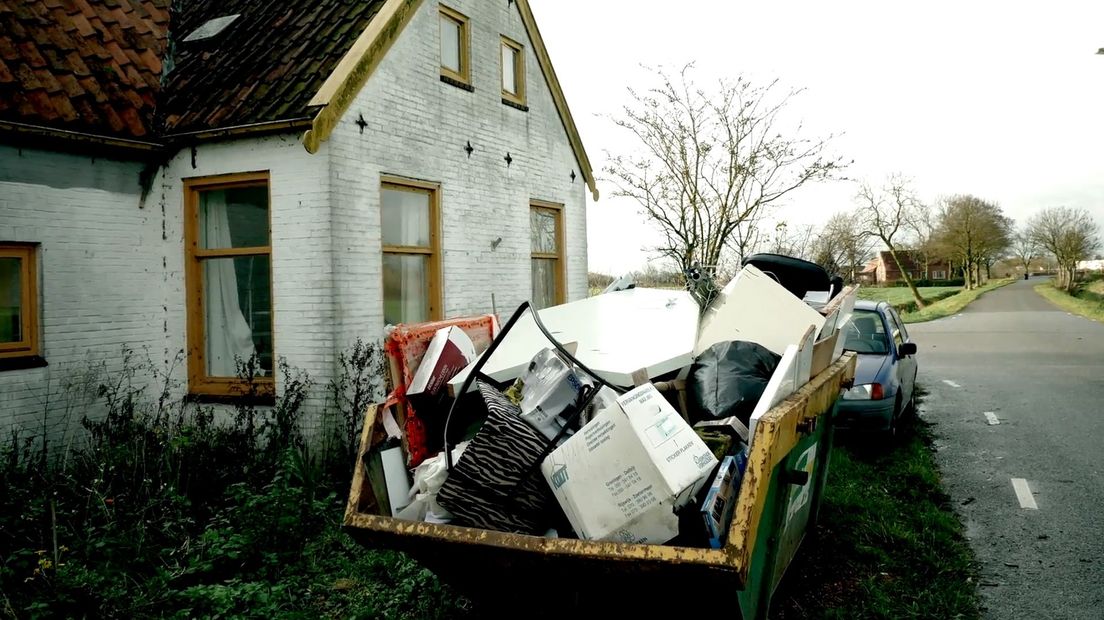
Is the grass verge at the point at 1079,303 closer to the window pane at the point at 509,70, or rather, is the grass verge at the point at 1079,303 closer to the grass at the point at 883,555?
the grass at the point at 883,555

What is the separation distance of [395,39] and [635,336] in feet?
16.9

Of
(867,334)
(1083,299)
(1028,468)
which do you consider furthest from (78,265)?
(1083,299)

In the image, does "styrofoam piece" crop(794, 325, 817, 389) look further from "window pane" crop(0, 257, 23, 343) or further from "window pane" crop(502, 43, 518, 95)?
"window pane" crop(502, 43, 518, 95)

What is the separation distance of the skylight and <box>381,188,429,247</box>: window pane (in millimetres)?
2896

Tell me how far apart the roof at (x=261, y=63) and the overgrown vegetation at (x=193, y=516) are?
2.47 m

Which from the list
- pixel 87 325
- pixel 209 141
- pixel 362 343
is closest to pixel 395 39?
pixel 209 141

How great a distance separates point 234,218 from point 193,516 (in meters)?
3.15

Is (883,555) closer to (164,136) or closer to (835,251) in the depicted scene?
(164,136)

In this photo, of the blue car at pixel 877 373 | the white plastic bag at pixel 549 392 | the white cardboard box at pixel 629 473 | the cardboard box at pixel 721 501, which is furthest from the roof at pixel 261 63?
the blue car at pixel 877 373

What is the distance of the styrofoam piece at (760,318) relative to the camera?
13.7ft

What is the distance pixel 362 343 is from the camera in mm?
7070

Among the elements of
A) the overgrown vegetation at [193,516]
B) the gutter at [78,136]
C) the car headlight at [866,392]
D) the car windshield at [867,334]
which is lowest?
the overgrown vegetation at [193,516]

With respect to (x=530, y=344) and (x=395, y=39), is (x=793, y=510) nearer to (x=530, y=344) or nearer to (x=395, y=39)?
(x=530, y=344)

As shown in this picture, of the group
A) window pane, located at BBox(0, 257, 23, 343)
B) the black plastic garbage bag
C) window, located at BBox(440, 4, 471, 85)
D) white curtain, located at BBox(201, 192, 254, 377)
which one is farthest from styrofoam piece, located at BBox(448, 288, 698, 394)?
window pane, located at BBox(0, 257, 23, 343)
